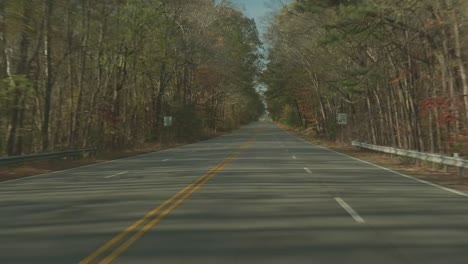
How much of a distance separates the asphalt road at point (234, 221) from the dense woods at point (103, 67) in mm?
8562

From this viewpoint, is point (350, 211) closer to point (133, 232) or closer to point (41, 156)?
point (133, 232)

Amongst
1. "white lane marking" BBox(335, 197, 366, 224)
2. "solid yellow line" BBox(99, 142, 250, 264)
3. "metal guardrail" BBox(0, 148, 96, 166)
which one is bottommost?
"white lane marking" BBox(335, 197, 366, 224)

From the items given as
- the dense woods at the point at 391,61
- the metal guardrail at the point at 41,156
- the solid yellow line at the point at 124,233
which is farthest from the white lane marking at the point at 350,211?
the metal guardrail at the point at 41,156

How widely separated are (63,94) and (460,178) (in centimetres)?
2914

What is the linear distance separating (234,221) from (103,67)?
109 ft

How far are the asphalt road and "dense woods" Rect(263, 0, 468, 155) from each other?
671cm

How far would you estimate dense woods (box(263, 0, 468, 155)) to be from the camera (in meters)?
20.6

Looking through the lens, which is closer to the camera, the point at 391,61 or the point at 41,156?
the point at 41,156

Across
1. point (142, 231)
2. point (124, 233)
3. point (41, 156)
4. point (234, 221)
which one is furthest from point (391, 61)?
point (124, 233)

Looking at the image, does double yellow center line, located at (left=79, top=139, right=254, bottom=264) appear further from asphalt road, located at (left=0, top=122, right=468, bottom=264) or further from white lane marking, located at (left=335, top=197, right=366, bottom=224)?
white lane marking, located at (left=335, top=197, right=366, bottom=224)

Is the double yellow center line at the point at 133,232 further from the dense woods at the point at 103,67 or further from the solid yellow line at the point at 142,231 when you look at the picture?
the dense woods at the point at 103,67

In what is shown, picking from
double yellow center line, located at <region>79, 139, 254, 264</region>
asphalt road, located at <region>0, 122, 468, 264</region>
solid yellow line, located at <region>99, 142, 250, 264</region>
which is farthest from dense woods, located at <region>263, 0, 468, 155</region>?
double yellow center line, located at <region>79, 139, 254, 264</region>

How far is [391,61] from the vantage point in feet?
100

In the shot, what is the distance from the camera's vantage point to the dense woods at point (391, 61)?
2062 cm
